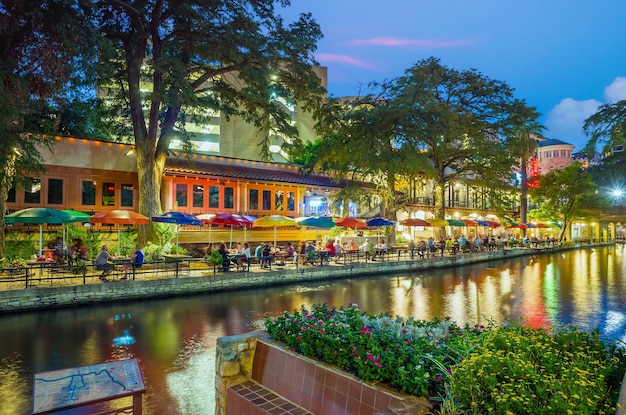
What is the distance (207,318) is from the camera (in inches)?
436

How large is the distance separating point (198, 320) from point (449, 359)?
8.25 m

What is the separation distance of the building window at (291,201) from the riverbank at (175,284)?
8.85 m

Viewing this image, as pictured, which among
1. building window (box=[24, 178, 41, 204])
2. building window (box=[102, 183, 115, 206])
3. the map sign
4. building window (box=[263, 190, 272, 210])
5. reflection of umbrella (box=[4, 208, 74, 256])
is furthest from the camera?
building window (box=[263, 190, 272, 210])

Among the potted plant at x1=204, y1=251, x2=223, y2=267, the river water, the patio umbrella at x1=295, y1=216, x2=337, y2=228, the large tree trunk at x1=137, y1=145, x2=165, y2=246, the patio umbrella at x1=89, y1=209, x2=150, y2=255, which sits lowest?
the river water

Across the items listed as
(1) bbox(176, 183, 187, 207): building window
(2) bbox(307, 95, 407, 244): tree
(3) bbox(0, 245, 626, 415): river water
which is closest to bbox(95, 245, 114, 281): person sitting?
(3) bbox(0, 245, 626, 415): river water

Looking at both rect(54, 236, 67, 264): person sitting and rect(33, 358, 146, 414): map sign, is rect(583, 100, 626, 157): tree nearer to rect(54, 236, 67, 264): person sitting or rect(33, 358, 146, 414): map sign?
rect(33, 358, 146, 414): map sign

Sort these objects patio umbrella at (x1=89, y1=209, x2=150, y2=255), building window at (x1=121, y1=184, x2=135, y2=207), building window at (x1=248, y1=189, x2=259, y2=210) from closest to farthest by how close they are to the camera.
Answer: patio umbrella at (x1=89, y1=209, x2=150, y2=255), building window at (x1=121, y1=184, x2=135, y2=207), building window at (x1=248, y1=189, x2=259, y2=210)

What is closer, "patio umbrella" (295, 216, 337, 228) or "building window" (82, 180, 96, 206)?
"patio umbrella" (295, 216, 337, 228)

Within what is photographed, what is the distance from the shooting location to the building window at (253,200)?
27109 mm

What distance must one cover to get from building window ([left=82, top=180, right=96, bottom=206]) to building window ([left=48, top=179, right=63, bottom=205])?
1.07 metres

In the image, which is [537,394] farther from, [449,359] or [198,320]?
[198,320]

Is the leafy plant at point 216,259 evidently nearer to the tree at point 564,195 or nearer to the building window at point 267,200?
the building window at point 267,200

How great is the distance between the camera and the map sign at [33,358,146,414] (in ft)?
11.3

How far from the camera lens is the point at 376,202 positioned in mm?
A: 35438
